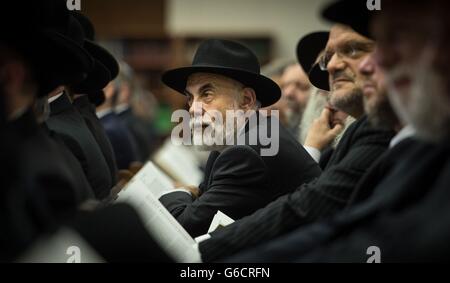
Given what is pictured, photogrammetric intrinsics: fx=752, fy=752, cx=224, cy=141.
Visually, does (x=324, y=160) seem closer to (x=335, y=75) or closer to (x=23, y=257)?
(x=335, y=75)

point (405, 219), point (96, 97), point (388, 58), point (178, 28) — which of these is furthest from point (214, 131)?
point (178, 28)

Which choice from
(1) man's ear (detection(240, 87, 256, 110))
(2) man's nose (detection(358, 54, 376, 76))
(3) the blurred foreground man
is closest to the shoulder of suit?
(1) man's ear (detection(240, 87, 256, 110))

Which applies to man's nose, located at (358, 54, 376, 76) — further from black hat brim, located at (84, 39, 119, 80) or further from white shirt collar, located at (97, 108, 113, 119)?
white shirt collar, located at (97, 108, 113, 119)

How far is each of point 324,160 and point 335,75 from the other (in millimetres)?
761

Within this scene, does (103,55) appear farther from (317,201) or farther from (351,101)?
(317,201)

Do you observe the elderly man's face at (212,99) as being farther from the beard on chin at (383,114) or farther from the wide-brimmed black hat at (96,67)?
the beard on chin at (383,114)

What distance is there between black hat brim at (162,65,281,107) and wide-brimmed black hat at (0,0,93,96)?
1026 millimetres

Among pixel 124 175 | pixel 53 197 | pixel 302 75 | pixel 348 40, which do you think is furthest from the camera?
pixel 302 75

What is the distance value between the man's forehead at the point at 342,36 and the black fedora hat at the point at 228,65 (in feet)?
2.02

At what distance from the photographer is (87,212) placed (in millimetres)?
2176

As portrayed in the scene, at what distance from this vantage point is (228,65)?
130 inches

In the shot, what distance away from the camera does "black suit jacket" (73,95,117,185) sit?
3.42 metres

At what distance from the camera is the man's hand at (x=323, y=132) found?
3477mm
